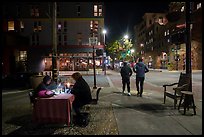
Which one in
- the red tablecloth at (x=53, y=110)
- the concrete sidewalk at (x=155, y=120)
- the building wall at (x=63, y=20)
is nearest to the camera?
the concrete sidewalk at (x=155, y=120)

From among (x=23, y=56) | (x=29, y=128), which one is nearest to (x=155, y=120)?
(x=29, y=128)

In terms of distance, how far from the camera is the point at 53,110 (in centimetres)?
666

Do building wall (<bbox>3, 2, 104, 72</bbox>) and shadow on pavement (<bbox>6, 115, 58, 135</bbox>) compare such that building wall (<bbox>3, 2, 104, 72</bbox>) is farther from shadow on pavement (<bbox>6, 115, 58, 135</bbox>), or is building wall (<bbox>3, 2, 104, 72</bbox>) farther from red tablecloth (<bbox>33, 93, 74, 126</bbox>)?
red tablecloth (<bbox>33, 93, 74, 126</bbox>)

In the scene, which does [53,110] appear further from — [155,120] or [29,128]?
[155,120]

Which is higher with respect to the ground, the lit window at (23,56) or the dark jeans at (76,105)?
the lit window at (23,56)

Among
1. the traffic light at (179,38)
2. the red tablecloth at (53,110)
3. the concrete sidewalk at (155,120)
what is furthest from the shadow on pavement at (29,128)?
the traffic light at (179,38)

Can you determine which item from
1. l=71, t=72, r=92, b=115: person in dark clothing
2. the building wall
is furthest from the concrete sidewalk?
the building wall

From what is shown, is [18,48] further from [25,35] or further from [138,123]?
[138,123]

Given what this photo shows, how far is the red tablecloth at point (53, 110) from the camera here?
6.61 metres

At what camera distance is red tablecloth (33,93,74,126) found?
21.7 ft

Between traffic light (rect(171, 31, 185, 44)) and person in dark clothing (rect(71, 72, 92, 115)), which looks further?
traffic light (rect(171, 31, 185, 44))

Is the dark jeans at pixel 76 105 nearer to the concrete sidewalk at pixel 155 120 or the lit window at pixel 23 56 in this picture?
→ the concrete sidewalk at pixel 155 120

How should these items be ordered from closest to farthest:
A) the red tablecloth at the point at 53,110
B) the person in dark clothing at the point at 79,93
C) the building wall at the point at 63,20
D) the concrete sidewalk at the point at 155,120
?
the concrete sidewalk at the point at 155,120 < the red tablecloth at the point at 53,110 < the person in dark clothing at the point at 79,93 < the building wall at the point at 63,20

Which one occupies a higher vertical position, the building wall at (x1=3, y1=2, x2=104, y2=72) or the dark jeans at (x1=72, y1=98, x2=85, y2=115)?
the building wall at (x1=3, y1=2, x2=104, y2=72)
